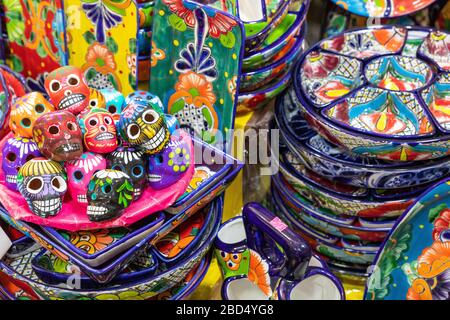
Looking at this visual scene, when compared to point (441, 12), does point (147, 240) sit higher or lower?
lower

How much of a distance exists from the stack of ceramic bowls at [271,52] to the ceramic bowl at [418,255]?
0.39 meters

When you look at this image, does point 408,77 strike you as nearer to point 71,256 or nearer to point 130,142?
point 130,142

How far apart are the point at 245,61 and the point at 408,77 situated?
348 millimetres

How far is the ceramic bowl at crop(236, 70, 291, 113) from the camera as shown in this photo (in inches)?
49.9

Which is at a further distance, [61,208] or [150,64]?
[150,64]

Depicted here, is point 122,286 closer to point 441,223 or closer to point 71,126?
point 71,126

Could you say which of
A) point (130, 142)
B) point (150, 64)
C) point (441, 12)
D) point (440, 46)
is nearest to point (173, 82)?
point (150, 64)

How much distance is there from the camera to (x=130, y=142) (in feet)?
3.25

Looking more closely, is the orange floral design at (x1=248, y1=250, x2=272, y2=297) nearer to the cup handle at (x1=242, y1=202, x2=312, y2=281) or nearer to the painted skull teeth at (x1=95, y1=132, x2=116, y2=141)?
the cup handle at (x1=242, y1=202, x2=312, y2=281)

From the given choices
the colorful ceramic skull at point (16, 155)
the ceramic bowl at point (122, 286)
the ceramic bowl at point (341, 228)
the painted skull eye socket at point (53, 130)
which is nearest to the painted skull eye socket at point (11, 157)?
the colorful ceramic skull at point (16, 155)

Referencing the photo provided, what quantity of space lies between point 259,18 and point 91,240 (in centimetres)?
55

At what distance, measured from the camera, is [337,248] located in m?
1.28
